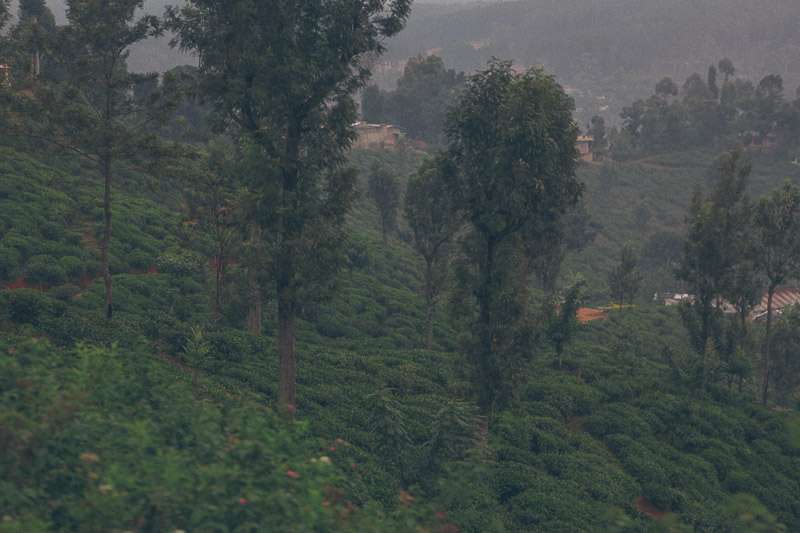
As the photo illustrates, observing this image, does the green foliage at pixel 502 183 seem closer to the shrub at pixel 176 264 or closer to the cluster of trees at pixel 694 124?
the shrub at pixel 176 264

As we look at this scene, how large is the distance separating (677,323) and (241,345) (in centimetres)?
4507

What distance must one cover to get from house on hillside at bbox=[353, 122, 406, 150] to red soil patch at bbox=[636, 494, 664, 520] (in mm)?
79327

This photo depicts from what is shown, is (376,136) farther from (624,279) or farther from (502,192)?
(502,192)

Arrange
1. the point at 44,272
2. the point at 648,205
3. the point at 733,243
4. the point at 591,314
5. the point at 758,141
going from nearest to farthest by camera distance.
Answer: the point at 44,272 < the point at 733,243 < the point at 591,314 < the point at 648,205 < the point at 758,141

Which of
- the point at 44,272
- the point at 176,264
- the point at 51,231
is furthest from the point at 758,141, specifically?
the point at 44,272

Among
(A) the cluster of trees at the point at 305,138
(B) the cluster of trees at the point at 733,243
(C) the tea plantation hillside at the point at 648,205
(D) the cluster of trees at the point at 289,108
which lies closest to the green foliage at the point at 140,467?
(D) the cluster of trees at the point at 289,108

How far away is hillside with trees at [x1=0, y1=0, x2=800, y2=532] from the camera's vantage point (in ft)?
22.3

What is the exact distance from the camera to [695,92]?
391 ft

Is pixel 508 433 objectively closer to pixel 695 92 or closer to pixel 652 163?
pixel 652 163

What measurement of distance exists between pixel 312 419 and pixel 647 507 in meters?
11.7

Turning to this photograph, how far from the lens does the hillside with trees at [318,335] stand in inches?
267

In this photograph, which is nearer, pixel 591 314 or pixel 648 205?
pixel 591 314

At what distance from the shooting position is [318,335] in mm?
30094

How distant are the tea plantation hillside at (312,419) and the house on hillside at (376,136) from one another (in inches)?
2025
